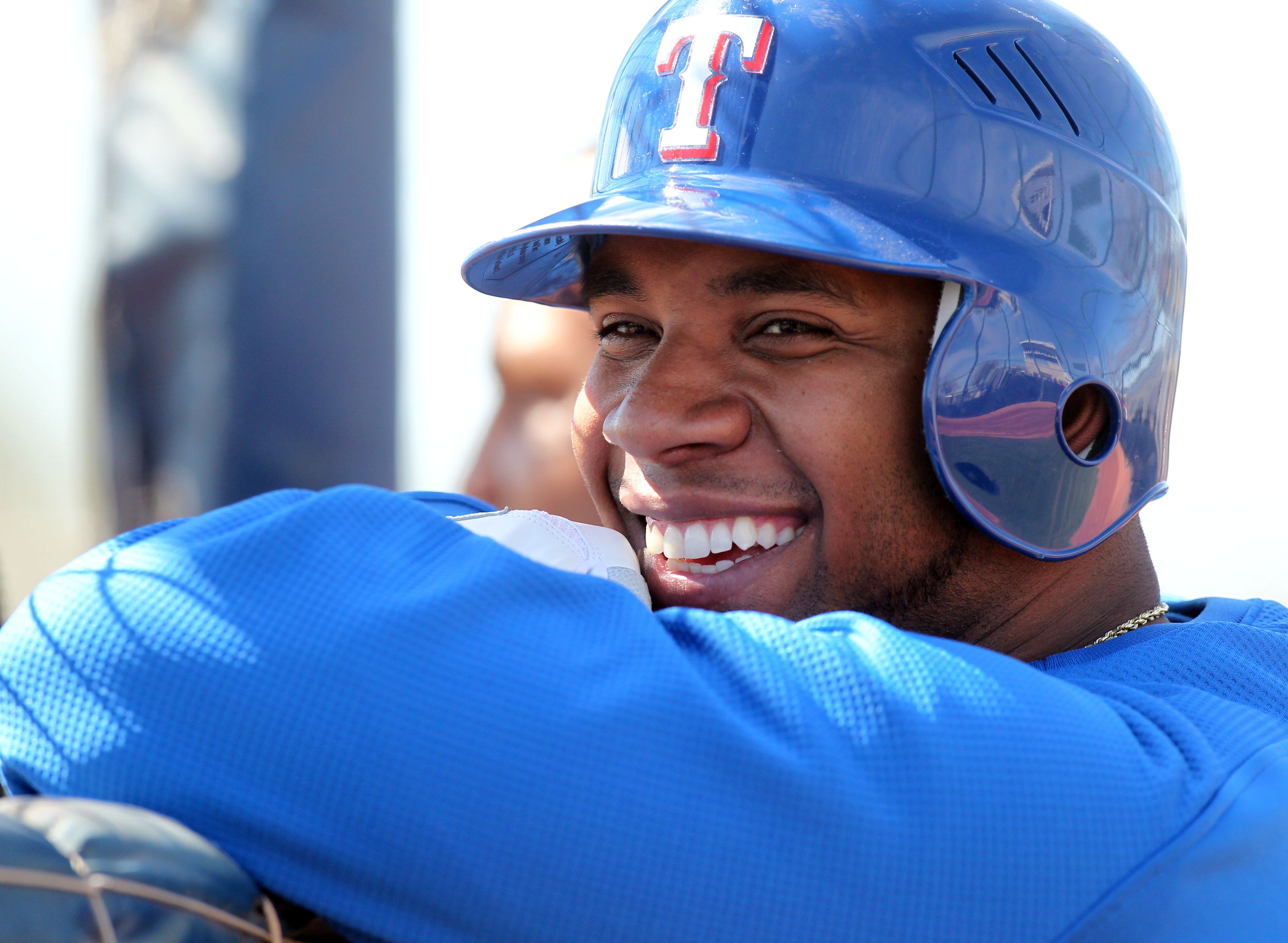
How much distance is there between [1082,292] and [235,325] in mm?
2655

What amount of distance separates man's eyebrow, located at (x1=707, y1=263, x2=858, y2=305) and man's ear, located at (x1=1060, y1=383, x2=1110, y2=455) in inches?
12.2

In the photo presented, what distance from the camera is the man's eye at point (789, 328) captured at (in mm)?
1514

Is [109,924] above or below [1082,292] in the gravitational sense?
below

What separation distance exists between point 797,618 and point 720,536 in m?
0.14

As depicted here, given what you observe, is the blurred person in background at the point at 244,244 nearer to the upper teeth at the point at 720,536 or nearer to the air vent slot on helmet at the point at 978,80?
the upper teeth at the point at 720,536

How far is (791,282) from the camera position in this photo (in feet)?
4.85

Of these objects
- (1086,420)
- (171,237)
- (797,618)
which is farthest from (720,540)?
(171,237)

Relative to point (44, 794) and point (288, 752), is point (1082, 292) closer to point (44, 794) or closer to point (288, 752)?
point (288, 752)

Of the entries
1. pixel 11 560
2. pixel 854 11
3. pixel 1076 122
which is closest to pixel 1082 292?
pixel 1076 122

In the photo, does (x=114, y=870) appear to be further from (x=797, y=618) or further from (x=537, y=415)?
(x=537, y=415)

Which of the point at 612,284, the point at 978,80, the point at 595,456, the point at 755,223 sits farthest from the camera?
the point at 595,456

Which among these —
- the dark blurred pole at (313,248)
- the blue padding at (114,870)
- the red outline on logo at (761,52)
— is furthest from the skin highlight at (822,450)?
the dark blurred pole at (313,248)

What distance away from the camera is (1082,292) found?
1480 millimetres

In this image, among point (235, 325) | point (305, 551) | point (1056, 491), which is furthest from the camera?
point (235, 325)
